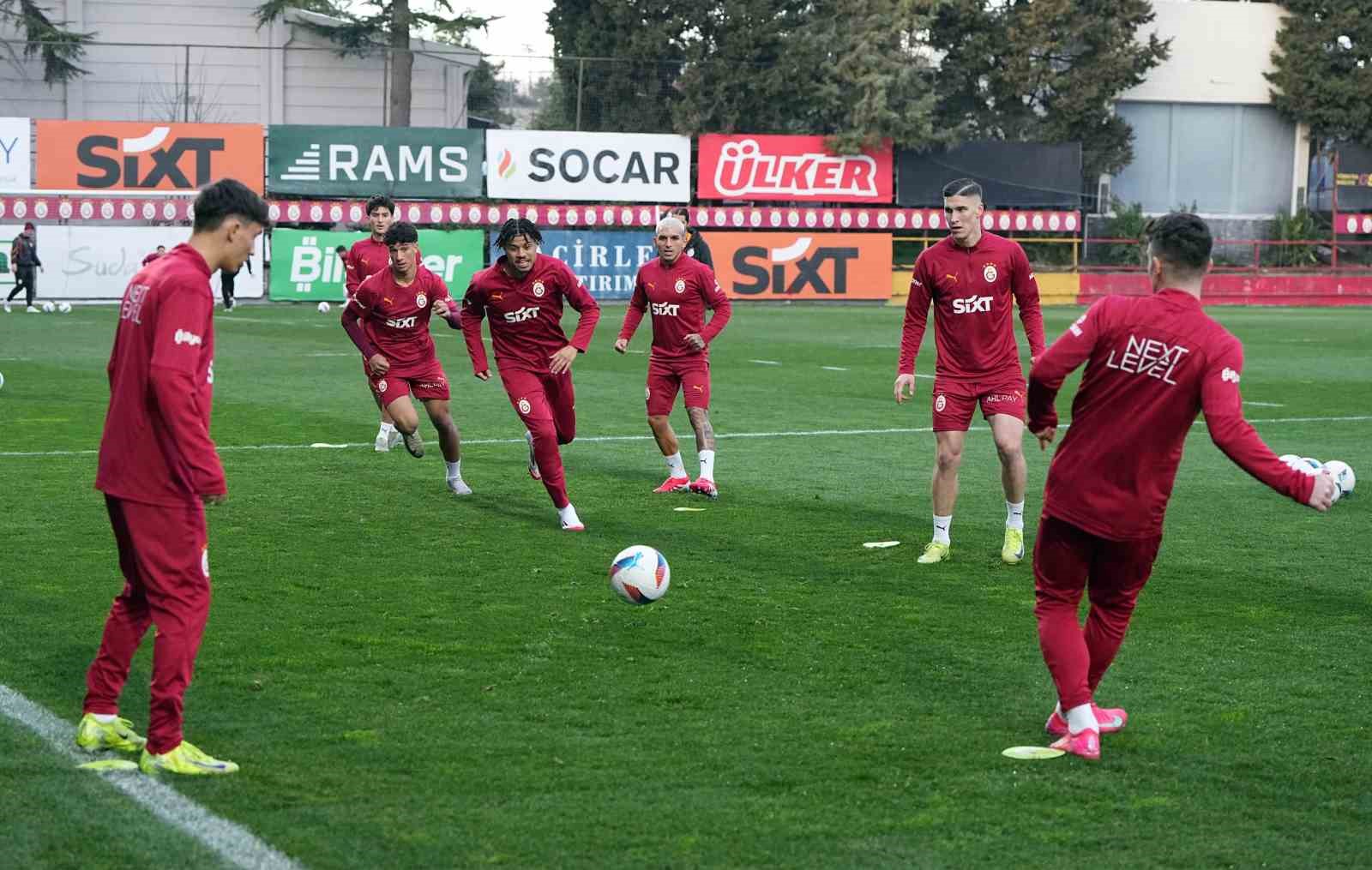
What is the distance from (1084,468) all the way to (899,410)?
42.4 ft

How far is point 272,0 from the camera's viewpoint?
4794cm

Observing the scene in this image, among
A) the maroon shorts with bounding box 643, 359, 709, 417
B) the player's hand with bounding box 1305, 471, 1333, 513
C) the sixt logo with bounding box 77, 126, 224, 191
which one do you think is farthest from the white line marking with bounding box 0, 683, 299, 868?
the sixt logo with bounding box 77, 126, 224, 191

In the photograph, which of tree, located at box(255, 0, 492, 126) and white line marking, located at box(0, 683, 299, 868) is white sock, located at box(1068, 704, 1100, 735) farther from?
tree, located at box(255, 0, 492, 126)

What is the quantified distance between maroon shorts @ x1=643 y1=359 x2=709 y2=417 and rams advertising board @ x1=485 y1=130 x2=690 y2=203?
104 ft

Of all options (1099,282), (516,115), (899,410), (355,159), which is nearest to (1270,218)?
(1099,282)

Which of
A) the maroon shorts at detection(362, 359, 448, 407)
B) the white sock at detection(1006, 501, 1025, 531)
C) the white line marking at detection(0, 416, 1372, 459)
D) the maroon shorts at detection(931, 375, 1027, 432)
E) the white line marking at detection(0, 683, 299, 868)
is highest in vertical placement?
the maroon shorts at detection(931, 375, 1027, 432)

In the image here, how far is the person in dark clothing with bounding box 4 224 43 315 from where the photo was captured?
3706cm

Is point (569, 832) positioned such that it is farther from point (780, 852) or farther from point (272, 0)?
point (272, 0)

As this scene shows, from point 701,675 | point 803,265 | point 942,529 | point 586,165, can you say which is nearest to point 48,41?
point 586,165

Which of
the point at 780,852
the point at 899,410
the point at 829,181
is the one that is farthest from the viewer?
the point at 829,181

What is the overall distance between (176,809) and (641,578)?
3.22m

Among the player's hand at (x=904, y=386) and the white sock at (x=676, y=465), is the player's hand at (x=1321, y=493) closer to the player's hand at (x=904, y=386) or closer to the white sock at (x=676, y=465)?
the player's hand at (x=904, y=386)

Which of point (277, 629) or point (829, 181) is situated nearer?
point (277, 629)

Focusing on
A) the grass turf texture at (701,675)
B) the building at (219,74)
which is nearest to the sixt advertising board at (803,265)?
the building at (219,74)
